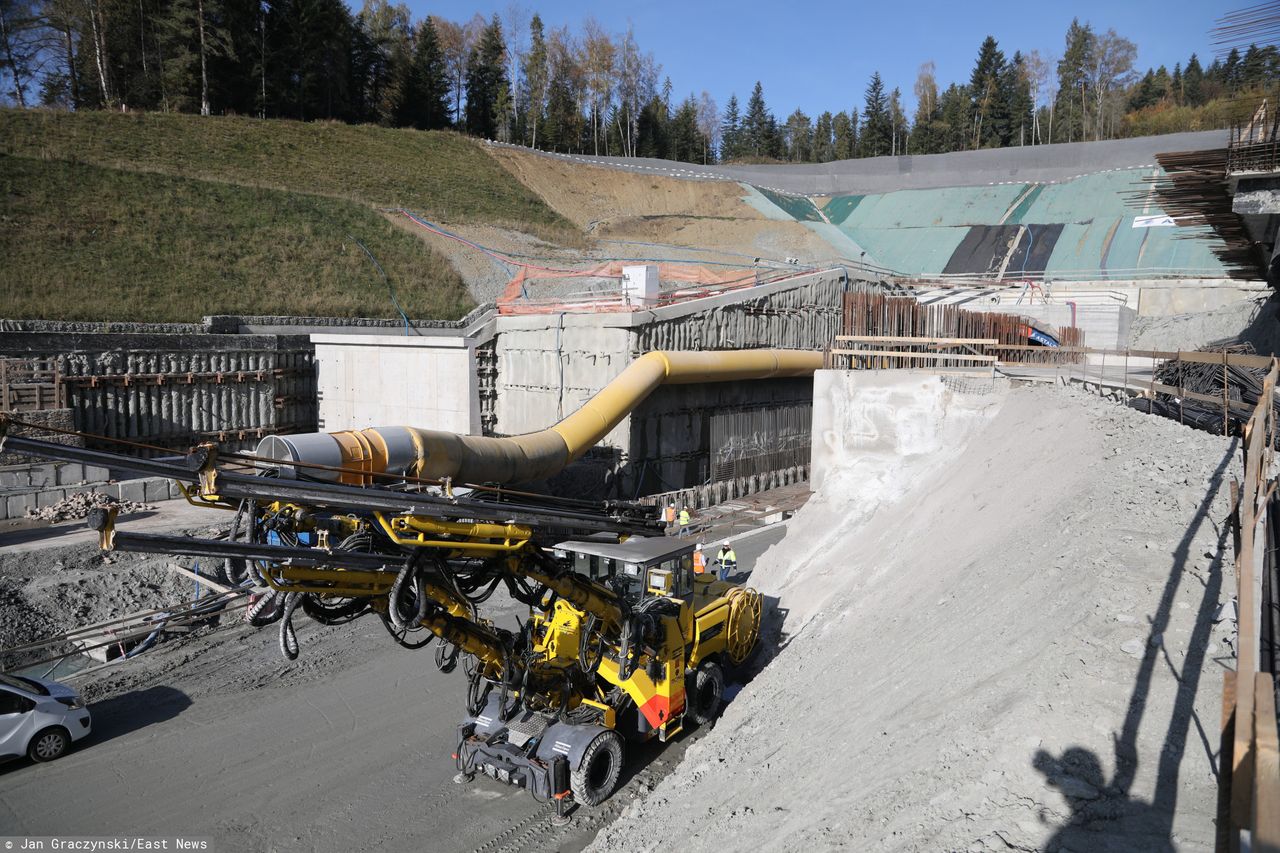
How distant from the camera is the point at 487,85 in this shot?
75.4m

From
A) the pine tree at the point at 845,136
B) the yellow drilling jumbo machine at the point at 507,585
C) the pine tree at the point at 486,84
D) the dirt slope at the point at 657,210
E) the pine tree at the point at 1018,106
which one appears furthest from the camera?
the pine tree at the point at 845,136

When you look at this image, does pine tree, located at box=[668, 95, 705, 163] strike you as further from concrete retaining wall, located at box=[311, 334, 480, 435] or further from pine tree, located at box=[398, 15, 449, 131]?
concrete retaining wall, located at box=[311, 334, 480, 435]

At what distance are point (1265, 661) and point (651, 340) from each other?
18.6 meters

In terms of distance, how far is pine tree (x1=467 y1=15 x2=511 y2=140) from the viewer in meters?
75.2

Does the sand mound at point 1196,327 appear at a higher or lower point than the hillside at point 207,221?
lower

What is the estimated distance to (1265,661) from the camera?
5016 mm

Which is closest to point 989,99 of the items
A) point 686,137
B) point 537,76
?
point 686,137

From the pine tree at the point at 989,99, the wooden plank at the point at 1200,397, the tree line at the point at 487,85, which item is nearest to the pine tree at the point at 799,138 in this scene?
the tree line at the point at 487,85

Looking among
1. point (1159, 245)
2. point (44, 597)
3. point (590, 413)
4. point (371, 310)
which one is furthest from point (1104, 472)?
point (1159, 245)

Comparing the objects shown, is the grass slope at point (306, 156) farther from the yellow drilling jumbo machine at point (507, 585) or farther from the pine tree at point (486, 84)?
the yellow drilling jumbo machine at point (507, 585)

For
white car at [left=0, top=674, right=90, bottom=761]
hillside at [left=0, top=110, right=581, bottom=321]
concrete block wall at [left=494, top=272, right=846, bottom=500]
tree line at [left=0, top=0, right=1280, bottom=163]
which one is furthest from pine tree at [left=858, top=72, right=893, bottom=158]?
white car at [left=0, top=674, right=90, bottom=761]

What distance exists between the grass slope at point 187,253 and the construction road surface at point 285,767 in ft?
69.0

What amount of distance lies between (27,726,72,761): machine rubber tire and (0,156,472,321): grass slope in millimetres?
21848

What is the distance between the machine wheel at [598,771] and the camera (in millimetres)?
9133
